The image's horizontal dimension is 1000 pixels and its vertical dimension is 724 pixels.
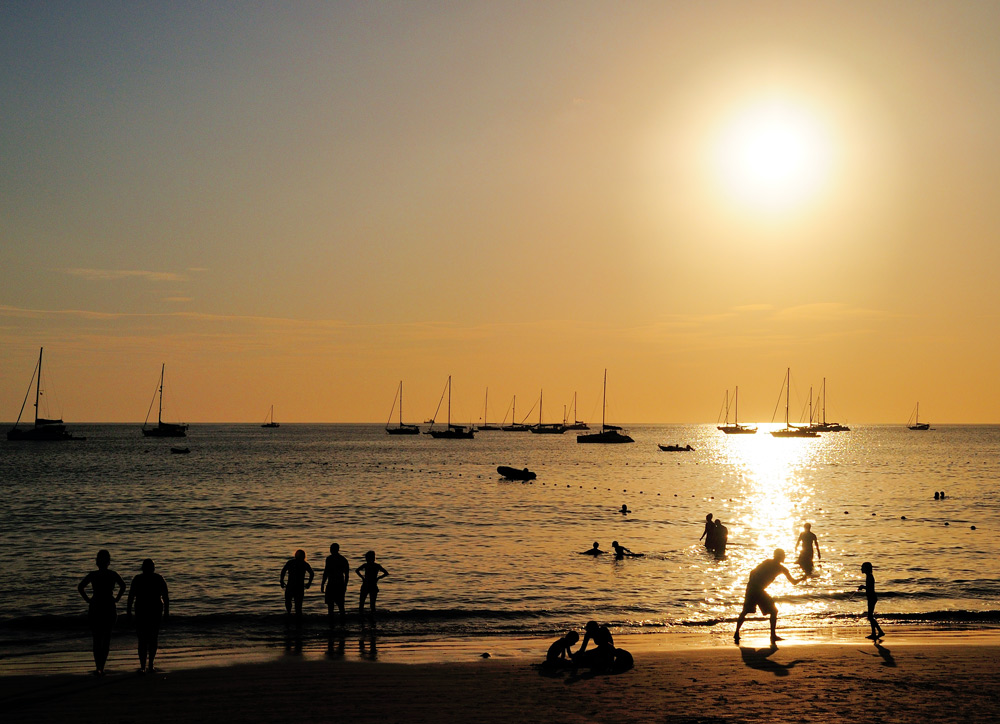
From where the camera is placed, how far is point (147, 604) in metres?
15.1

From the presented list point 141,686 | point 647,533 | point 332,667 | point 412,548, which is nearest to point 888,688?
point 332,667

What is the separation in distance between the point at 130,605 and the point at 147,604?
0.33 metres

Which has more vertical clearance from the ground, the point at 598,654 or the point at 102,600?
the point at 102,600

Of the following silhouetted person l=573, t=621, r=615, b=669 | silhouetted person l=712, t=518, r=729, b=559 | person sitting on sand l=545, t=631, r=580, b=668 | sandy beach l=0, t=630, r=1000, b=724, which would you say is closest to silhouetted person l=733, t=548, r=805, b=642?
sandy beach l=0, t=630, r=1000, b=724

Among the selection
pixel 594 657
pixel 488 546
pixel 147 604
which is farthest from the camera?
pixel 488 546

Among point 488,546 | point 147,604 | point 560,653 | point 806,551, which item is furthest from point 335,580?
point 488,546

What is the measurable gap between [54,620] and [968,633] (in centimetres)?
2446

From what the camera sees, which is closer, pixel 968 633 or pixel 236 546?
pixel 968 633

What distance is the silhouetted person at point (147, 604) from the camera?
15102mm

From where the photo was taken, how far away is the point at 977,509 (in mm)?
55000

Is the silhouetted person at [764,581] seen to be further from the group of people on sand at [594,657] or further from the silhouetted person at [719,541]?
the silhouetted person at [719,541]

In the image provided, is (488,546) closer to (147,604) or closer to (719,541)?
(719,541)

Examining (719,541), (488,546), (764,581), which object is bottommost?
(488,546)

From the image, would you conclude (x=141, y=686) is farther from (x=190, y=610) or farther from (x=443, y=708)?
(x=190, y=610)
